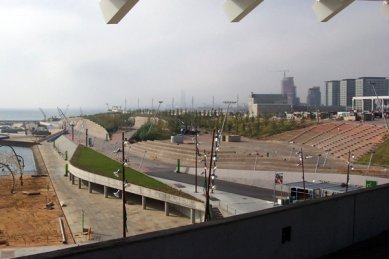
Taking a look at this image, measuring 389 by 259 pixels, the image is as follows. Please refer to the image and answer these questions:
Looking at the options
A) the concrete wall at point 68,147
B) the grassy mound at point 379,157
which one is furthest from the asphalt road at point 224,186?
the concrete wall at point 68,147

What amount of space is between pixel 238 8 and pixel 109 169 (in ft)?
95.3

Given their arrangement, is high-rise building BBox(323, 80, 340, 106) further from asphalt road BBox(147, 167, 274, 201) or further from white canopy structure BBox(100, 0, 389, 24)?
white canopy structure BBox(100, 0, 389, 24)

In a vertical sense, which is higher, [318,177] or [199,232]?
[199,232]

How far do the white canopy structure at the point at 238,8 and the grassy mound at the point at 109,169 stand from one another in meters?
17.9

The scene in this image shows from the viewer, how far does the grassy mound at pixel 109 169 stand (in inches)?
975

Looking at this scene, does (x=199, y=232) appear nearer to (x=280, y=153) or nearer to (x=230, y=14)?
(x=230, y=14)

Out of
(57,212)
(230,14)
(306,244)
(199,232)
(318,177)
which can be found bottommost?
(57,212)

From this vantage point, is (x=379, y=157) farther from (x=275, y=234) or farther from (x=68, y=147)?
(x=68, y=147)

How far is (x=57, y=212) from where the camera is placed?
84.9 ft

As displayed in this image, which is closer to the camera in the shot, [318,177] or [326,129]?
[318,177]

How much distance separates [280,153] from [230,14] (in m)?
30.4

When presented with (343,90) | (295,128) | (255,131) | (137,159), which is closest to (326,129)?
(295,128)

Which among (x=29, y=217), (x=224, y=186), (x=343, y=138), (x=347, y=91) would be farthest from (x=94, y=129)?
(x=347, y=91)

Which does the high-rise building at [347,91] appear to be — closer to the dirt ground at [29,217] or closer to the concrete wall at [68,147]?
the concrete wall at [68,147]
